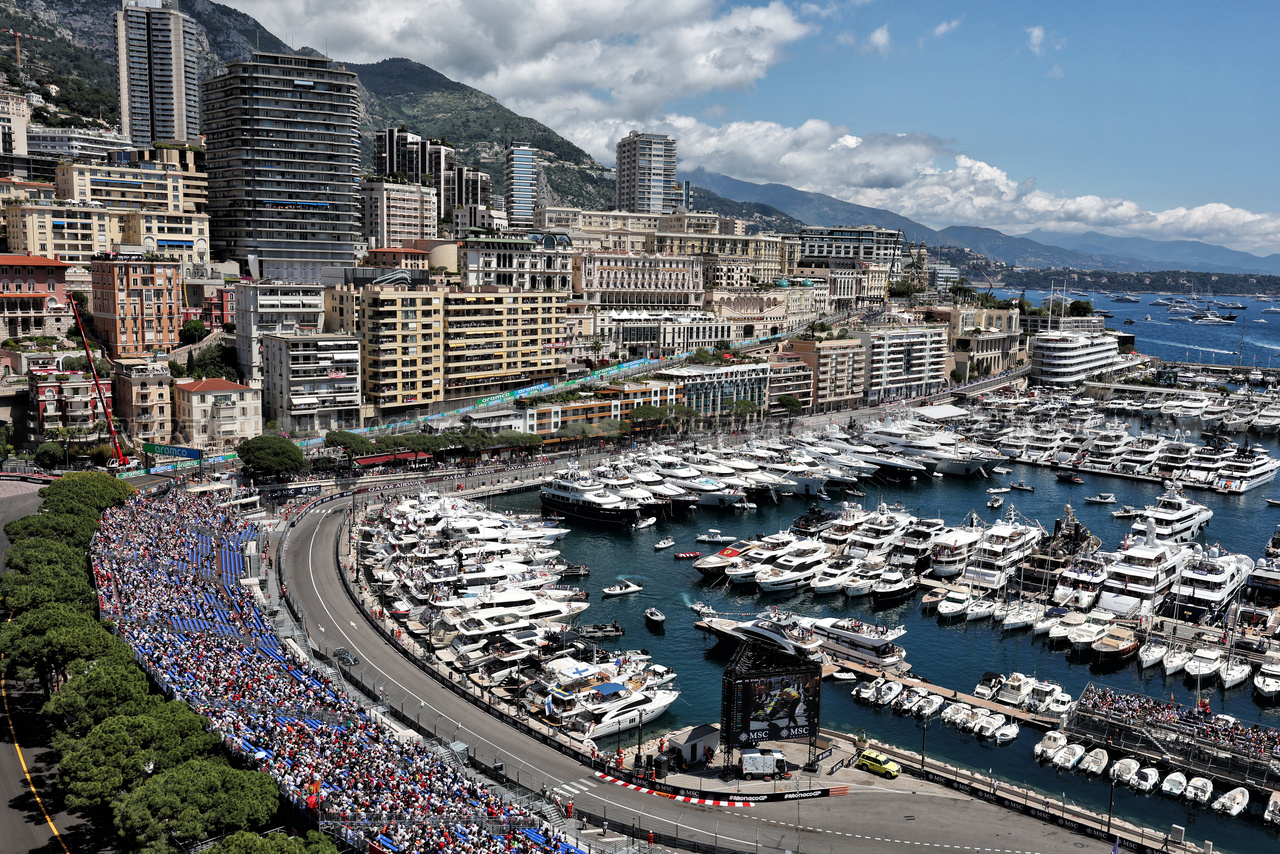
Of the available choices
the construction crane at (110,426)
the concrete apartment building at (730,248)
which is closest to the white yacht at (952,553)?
the construction crane at (110,426)

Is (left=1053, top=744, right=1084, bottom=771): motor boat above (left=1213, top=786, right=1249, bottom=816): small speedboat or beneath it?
above

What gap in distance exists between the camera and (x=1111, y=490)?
95.4 meters

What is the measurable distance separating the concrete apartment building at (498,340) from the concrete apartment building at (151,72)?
109 meters

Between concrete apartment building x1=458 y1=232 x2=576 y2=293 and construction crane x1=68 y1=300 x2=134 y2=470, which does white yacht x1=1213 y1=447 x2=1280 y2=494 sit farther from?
construction crane x1=68 y1=300 x2=134 y2=470

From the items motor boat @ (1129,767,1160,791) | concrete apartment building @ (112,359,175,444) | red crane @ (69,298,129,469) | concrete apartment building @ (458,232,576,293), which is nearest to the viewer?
motor boat @ (1129,767,1160,791)

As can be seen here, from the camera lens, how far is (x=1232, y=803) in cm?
3700

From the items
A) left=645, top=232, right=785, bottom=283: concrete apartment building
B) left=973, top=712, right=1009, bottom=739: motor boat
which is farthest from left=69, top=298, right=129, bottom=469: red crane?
left=645, top=232, right=785, bottom=283: concrete apartment building

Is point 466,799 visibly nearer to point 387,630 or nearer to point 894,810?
point 894,810

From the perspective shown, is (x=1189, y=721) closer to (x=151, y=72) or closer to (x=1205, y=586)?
(x=1205, y=586)

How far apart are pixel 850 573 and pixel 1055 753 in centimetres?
2372

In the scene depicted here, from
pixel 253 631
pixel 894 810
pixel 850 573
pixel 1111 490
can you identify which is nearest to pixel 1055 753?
pixel 894 810

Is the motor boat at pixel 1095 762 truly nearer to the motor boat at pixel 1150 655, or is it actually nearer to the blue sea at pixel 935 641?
the blue sea at pixel 935 641

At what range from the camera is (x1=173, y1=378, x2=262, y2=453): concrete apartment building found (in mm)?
80812

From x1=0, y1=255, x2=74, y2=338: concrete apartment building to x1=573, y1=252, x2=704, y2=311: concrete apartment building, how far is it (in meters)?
65.6
